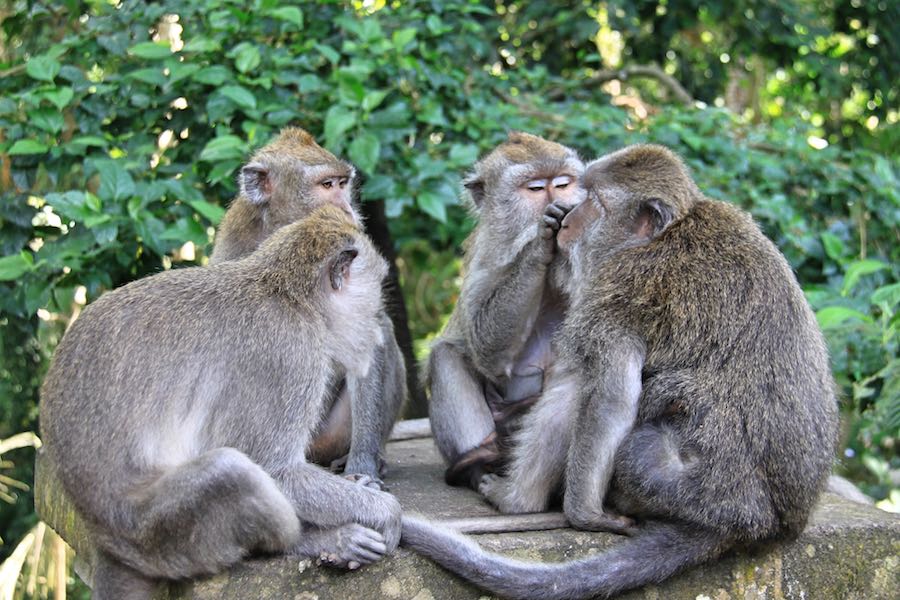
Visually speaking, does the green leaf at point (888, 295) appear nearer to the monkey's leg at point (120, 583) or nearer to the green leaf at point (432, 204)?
the green leaf at point (432, 204)

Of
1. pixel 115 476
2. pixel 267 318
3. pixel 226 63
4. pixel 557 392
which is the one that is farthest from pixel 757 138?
pixel 115 476

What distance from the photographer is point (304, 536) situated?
3.69 m

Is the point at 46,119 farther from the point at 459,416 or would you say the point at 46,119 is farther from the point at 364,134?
the point at 459,416

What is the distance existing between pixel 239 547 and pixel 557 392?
1281mm

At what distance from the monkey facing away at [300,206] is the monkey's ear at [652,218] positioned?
3.79 ft

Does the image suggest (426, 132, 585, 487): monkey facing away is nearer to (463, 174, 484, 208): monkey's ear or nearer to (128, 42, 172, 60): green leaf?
(463, 174, 484, 208): monkey's ear

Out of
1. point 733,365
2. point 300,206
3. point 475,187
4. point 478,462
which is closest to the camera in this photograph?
point 733,365

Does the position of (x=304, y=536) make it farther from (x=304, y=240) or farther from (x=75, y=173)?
(x=75, y=173)

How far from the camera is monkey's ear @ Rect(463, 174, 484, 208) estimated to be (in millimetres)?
4985

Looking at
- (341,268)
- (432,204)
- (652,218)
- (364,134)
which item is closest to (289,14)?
(364,134)

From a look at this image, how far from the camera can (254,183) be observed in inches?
206

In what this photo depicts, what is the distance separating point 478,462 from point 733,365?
1.25 m

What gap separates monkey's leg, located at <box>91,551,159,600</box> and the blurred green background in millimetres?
1888

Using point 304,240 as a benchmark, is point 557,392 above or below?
below
